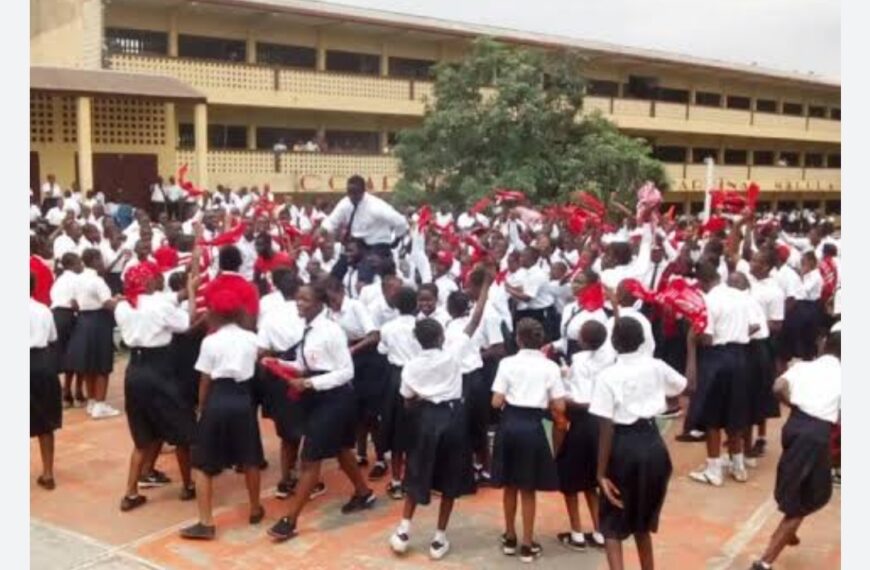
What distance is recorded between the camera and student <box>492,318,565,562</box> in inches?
201

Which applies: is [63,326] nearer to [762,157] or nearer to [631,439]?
[631,439]

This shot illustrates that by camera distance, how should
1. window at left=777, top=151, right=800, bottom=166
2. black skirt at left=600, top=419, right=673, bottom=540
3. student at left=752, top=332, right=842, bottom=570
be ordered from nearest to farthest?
black skirt at left=600, top=419, right=673, bottom=540
student at left=752, top=332, right=842, bottom=570
window at left=777, top=151, right=800, bottom=166

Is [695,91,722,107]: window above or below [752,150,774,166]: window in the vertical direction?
above

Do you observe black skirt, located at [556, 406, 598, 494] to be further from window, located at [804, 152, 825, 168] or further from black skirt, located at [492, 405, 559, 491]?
window, located at [804, 152, 825, 168]

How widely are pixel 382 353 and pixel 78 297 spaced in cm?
293

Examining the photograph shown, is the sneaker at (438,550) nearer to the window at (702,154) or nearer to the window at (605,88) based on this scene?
the window at (605,88)

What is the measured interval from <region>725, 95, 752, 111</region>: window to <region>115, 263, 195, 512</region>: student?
108 ft

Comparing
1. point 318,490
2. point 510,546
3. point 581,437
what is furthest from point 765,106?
point 510,546

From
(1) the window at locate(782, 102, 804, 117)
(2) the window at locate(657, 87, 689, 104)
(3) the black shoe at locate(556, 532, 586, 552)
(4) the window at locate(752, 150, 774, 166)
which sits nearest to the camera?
(3) the black shoe at locate(556, 532, 586, 552)

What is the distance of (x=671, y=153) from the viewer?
111 ft

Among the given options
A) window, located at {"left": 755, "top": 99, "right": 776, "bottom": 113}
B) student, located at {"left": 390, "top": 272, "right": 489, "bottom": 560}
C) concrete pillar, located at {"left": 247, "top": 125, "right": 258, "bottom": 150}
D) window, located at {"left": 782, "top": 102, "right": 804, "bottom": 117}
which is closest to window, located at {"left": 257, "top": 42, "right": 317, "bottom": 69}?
concrete pillar, located at {"left": 247, "top": 125, "right": 258, "bottom": 150}

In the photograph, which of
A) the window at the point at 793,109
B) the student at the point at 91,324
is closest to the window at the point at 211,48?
the student at the point at 91,324

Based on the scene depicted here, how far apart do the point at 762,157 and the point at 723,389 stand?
34514 mm

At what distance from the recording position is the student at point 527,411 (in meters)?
5.11
